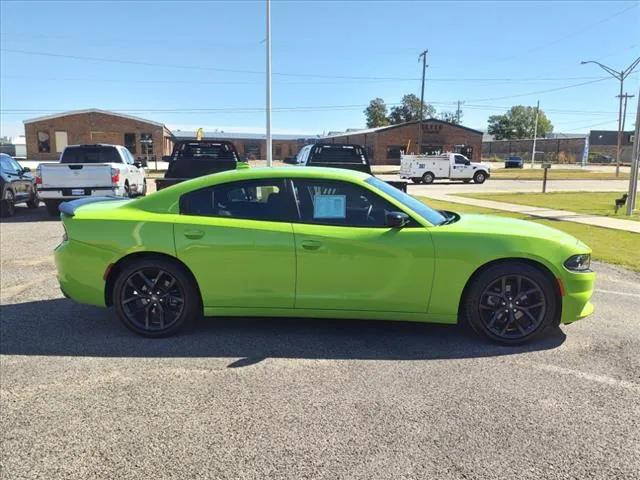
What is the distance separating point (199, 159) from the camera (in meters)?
11.9

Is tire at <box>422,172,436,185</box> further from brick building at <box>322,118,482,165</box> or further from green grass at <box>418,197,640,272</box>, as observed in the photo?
brick building at <box>322,118,482,165</box>

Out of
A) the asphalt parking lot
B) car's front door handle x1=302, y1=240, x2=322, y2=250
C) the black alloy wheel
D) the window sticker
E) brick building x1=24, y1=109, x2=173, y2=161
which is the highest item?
brick building x1=24, y1=109, x2=173, y2=161

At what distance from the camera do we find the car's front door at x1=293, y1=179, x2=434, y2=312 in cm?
433

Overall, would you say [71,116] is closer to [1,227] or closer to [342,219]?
[1,227]

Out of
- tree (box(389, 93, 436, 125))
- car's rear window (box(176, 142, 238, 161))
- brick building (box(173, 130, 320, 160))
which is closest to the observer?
car's rear window (box(176, 142, 238, 161))

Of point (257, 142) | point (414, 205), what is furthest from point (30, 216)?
point (257, 142)

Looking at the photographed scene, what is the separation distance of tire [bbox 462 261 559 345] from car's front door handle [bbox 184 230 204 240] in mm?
2332

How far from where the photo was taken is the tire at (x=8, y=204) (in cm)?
1321

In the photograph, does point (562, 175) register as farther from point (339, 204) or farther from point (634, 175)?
point (339, 204)

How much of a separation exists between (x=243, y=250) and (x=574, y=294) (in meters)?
2.82

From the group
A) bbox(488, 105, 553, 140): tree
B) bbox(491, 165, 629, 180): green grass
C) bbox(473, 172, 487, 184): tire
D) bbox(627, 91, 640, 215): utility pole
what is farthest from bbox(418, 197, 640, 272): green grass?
bbox(488, 105, 553, 140): tree

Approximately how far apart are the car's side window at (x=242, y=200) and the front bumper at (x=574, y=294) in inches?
94.3

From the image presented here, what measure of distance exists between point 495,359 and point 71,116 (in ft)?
190

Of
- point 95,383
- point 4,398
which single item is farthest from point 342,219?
point 4,398
